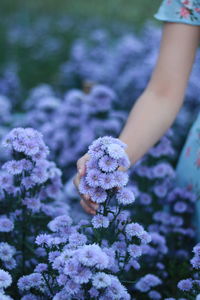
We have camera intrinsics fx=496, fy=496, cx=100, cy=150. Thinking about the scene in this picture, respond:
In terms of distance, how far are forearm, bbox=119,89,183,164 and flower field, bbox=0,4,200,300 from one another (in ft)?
0.34

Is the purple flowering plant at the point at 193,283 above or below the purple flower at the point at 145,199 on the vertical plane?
below

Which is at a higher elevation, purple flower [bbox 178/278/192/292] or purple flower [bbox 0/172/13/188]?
purple flower [bbox 0/172/13/188]

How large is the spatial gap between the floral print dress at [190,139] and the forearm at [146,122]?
0.18 metres

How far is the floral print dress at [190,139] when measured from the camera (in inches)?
66.3

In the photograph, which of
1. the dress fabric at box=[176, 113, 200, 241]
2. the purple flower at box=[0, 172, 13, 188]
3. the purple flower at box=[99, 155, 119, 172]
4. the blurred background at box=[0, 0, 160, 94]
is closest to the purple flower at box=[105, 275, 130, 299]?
the purple flower at box=[99, 155, 119, 172]

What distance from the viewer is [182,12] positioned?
168cm

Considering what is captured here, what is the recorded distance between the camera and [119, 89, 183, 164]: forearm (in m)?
1.60

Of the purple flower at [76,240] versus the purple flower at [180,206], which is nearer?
the purple flower at [76,240]

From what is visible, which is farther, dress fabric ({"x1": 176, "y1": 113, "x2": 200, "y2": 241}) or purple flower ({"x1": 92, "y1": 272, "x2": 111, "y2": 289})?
dress fabric ({"x1": 176, "y1": 113, "x2": 200, "y2": 241})

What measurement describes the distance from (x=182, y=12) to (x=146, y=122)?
0.40m

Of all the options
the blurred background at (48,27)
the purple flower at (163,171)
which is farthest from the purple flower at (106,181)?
the blurred background at (48,27)

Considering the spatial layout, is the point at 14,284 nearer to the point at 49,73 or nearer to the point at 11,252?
the point at 11,252

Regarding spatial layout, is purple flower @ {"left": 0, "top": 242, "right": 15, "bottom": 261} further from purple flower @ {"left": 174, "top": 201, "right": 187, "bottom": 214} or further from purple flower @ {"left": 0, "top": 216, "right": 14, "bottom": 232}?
purple flower @ {"left": 174, "top": 201, "right": 187, "bottom": 214}

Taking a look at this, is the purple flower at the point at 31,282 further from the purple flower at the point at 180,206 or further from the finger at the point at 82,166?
the purple flower at the point at 180,206
